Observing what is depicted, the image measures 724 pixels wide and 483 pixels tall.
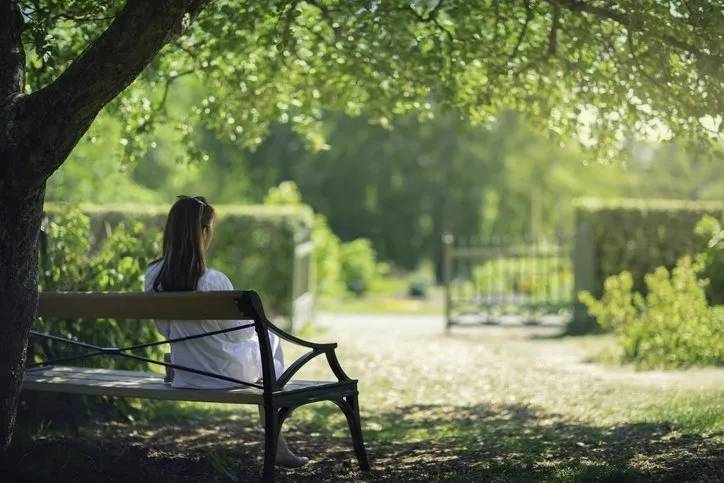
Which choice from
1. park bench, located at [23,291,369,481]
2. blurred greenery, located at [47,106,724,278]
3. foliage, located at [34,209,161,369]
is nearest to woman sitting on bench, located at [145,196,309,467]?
park bench, located at [23,291,369,481]

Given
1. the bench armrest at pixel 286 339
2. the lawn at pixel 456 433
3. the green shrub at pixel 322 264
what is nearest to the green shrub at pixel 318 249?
the green shrub at pixel 322 264

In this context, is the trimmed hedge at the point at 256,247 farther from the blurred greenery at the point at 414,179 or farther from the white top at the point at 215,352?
the blurred greenery at the point at 414,179

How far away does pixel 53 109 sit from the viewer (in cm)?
565

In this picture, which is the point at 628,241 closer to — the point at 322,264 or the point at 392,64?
the point at 322,264

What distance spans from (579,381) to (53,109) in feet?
20.2

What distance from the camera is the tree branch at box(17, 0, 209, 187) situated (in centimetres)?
564

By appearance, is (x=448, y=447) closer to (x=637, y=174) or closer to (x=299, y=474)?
(x=299, y=474)

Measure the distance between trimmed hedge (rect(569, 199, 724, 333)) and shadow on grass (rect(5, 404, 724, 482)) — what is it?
312 inches

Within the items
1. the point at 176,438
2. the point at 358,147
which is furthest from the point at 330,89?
the point at 358,147

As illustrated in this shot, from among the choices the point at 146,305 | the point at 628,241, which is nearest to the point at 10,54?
the point at 146,305

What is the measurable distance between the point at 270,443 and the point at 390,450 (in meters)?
1.58

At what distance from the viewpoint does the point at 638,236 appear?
1650cm

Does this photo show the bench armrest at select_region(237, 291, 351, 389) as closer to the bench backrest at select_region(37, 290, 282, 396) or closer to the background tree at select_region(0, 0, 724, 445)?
the bench backrest at select_region(37, 290, 282, 396)

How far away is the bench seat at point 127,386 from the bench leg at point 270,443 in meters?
0.14
